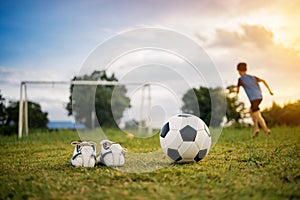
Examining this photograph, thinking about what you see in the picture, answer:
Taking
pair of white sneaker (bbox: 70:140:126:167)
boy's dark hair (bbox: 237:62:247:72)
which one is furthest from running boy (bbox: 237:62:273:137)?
pair of white sneaker (bbox: 70:140:126:167)

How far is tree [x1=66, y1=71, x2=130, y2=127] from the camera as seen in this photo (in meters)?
11.6

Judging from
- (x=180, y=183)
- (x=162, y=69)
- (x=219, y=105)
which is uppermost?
(x=162, y=69)

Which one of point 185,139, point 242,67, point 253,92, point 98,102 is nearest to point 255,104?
point 253,92

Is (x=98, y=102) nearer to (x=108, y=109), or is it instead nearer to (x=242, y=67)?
(x=108, y=109)

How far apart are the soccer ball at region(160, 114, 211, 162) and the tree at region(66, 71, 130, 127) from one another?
643 centimetres

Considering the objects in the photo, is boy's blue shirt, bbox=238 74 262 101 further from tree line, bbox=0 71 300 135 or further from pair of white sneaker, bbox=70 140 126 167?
pair of white sneaker, bbox=70 140 126 167

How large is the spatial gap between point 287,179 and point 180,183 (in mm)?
1030

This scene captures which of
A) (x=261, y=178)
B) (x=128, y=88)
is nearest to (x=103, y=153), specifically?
(x=261, y=178)

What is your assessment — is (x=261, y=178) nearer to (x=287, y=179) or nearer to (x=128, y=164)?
(x=287, y=179)

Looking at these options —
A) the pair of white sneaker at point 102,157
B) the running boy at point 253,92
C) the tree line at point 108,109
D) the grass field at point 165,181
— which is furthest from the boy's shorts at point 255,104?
the pair of white sneaker at point 102,157

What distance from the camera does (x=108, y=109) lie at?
48.1 ft

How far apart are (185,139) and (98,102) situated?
1071 cm

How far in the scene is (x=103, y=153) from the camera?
4391 mm

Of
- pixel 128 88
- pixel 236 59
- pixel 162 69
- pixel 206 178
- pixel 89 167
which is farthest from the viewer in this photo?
pixel 128 88
